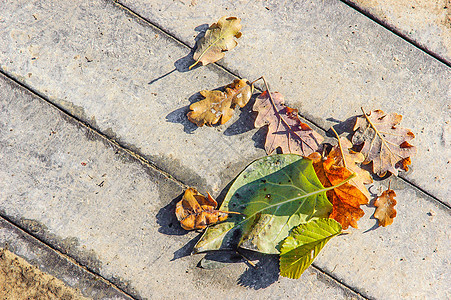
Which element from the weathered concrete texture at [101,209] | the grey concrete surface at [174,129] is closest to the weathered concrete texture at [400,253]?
the grey concrete surface at [174,129]

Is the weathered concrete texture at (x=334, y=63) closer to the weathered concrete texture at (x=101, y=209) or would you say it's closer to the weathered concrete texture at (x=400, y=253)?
the weathered concrete texture at (x=400, y=253)

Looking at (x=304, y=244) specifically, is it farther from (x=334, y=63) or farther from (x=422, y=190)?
(x=334, y=63)

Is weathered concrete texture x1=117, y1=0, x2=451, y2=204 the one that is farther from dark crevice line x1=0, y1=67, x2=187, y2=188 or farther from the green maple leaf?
dark crevice line x1=0, y1=67, x2=187, y2=188

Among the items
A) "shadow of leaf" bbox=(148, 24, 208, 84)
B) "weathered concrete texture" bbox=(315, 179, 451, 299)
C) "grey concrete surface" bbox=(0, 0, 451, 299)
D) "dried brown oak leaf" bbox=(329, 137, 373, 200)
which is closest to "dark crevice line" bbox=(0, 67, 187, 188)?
"grey concrete surface" bbox=(0, 0, 451, 299)

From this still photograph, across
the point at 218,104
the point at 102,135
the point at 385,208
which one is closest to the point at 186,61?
the point at 218,104

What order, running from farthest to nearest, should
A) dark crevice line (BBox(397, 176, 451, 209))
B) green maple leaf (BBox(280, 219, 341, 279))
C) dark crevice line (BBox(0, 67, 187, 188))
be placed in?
dark crevice line (BBox(397, 176, 451, 209))
dark crevice line (BBox(0, 67, 187, 188))
green maple leaf (BBox(280, 219, 341, 279))

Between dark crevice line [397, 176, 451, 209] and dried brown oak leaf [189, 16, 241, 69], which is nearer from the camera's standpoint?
dried brown oak leaf [189, 16, 241, 69]

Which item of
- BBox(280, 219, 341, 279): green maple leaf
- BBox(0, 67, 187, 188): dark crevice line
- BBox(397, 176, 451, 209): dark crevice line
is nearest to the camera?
BBox(280, 219, 341, 279): green maple leaf
